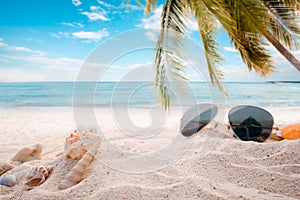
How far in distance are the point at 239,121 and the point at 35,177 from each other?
315cm

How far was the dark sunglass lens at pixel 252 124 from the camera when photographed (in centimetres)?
359

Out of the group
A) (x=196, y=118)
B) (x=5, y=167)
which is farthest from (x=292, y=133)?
(x=5, y=167)

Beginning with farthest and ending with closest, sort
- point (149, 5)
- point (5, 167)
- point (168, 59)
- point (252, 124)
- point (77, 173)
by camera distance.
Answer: point (149, 5) → point (252, 124) → point (168, 59) → point (5, 167) → point (77, 173)

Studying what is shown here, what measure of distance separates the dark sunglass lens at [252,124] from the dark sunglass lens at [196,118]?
0.39 metres

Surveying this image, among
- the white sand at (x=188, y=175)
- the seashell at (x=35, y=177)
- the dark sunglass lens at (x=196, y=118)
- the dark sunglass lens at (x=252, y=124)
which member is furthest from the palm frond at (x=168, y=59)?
the seashell at (x=35, y=177)

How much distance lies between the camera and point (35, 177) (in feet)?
6.27

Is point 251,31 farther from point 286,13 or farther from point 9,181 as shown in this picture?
point 9,181

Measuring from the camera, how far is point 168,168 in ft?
6.67

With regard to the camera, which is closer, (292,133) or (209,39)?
(292,133)

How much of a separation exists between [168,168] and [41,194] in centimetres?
108

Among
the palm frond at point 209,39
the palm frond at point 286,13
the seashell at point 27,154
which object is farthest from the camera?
the palm frond at point 286,13

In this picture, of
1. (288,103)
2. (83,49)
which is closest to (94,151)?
(288,103)

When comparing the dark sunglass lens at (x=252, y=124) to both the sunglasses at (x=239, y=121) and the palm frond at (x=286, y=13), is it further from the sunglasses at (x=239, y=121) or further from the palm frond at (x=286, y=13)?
the palm frond at (x=286, y=13)

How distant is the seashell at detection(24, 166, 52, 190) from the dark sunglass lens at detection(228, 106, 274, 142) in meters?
2.91
